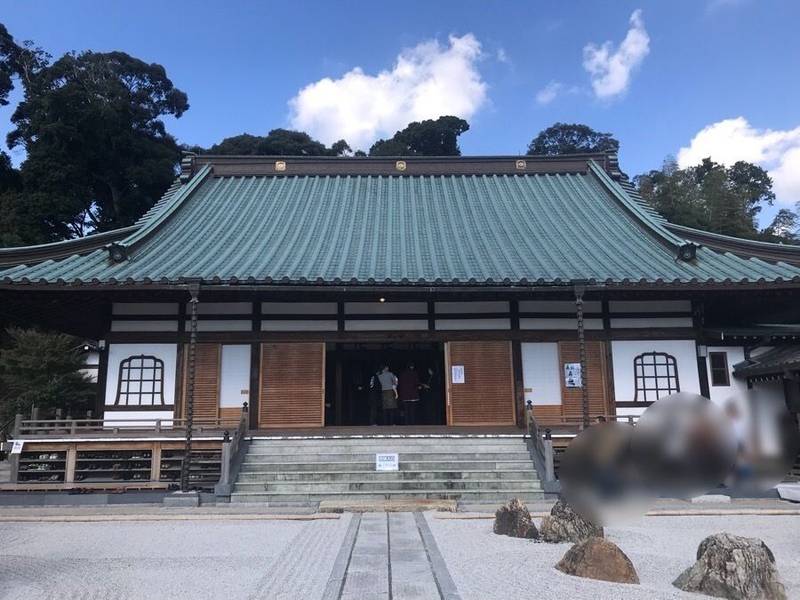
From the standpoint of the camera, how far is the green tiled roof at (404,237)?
11242 millimetres

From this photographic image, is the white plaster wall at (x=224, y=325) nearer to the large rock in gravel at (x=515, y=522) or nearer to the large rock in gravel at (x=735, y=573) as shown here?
the large rock in gravel at (x=515, y=522)

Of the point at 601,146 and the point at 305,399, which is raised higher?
the point at 601,146

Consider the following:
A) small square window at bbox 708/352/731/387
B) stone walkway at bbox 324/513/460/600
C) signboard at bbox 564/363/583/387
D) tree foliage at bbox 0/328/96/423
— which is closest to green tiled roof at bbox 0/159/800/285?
small square window at bbox 708/352/731/387

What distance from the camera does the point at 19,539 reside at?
747cm

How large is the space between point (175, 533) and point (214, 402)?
4.79m

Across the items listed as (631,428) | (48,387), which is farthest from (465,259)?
(48,387)

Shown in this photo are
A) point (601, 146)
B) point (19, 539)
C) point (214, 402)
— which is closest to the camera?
point (19, 539)

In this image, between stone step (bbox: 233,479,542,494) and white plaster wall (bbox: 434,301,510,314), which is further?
white plaster wall (bbox: 434,301,510,314)

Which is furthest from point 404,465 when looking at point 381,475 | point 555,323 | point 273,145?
point 273,145

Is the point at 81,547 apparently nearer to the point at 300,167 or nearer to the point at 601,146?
the point at 300,167

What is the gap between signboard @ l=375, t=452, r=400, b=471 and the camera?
10.4 meters

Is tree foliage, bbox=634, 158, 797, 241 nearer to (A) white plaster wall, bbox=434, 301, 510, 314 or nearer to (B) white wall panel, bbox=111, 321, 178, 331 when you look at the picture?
(A) white plaster wall, bbox=434, 301, 510, 314

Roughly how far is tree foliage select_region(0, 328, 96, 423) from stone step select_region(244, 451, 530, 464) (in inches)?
535

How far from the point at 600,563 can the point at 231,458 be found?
691 cm
